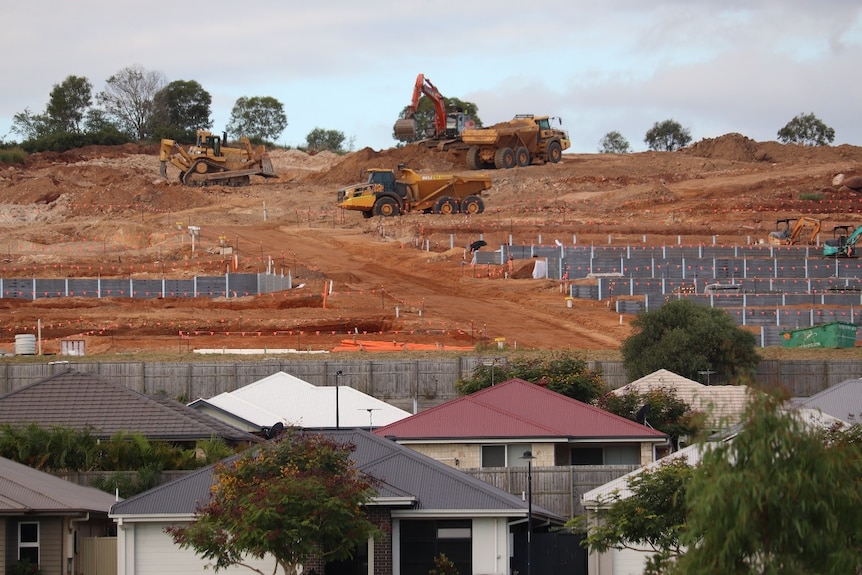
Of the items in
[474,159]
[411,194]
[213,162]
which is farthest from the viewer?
[474,159]

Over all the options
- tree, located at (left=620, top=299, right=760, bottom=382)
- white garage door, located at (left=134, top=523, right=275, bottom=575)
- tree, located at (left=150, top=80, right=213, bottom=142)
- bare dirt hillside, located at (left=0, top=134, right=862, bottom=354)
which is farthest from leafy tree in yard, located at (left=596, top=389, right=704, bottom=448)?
tree, located at (left=150, top=80, right=213, bottom=142)

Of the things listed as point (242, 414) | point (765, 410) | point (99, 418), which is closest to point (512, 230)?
point (242, 414)

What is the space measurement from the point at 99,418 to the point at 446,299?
34.3 meters

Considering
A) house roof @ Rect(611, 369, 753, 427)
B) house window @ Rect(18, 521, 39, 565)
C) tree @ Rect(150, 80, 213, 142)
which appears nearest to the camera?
house window @ Rect(18, 521, 39, 565)

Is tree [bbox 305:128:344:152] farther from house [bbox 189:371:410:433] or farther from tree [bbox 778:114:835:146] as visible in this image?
house [bbox 189:371:410:433]

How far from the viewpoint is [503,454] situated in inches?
1382

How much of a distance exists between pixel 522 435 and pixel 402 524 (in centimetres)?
936

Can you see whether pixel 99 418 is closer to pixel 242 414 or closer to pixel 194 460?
pixel 194 460

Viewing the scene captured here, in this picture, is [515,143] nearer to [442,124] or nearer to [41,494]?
[442,124]

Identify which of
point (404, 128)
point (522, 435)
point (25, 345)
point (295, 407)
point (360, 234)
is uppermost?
point (404, 128)

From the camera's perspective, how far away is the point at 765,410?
15.9 metres

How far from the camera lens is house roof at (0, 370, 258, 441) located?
111 ft

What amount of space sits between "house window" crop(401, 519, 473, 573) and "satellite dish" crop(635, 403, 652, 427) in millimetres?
14496

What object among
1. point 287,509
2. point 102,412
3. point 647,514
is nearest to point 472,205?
point 102,412
